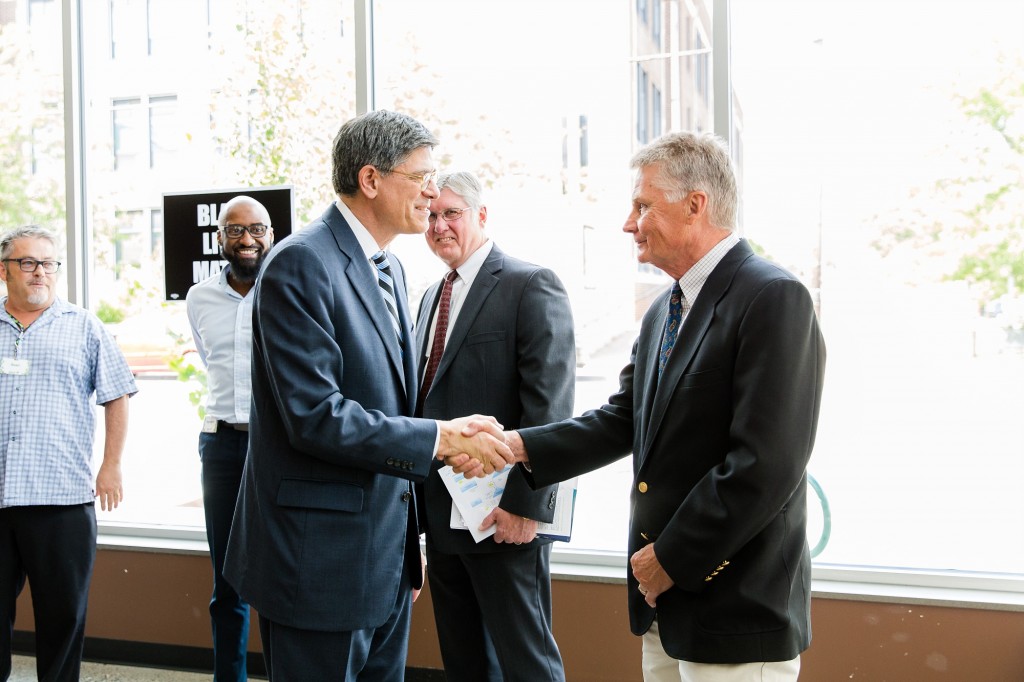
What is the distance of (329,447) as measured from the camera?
1.76 meters

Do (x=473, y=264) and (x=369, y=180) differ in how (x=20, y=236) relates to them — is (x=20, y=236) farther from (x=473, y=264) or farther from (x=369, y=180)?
(x=369, y=180)

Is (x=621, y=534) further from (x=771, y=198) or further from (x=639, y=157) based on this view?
(x=639, y=157)

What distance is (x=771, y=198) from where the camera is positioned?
3332 mm

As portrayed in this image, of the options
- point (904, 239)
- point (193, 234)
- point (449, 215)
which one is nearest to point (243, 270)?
point (193, 234)

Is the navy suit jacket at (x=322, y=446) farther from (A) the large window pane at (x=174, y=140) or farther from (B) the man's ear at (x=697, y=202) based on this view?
(A) the large window pane at (x=174, y=140)

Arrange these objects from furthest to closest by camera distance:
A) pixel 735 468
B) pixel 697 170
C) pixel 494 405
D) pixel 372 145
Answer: pixel 494 405 → pixel 372 145 → pixel 697 170 → pixel 735 468

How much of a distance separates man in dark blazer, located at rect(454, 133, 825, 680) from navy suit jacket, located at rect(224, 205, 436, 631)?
51cm

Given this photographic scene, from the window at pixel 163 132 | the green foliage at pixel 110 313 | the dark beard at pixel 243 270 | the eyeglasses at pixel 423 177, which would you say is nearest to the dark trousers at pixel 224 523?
the dark beard at pixel 243 270

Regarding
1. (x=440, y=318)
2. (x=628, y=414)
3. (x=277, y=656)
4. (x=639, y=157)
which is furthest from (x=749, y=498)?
(x=440, y=318)

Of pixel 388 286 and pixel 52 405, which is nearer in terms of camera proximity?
pixel 388 286

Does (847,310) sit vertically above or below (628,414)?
above

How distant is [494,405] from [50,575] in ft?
5.83

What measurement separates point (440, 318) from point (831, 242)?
1.57m

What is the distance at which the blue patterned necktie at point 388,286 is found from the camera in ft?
6.55
